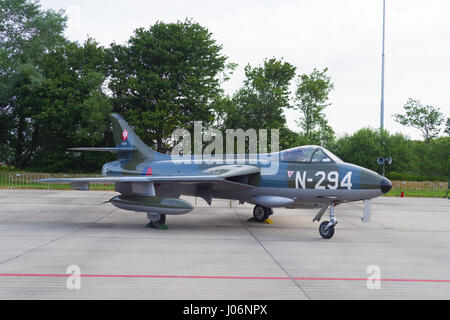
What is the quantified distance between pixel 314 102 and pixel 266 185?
111ft

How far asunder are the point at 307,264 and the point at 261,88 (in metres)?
33.2

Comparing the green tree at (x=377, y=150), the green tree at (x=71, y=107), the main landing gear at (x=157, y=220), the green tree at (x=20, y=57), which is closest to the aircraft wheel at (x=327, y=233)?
the main landing gear at (x=157, y=220)

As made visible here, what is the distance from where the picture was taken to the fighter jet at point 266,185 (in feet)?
32.3

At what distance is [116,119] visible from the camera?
47.0 feet

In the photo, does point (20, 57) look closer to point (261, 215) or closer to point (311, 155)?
point (261, 215)

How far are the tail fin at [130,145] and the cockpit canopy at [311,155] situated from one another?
508cm

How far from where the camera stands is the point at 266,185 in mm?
11031

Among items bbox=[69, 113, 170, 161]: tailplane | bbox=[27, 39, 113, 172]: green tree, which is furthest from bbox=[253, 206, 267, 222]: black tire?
bbox=[27, 39, 113, 172]: green tree

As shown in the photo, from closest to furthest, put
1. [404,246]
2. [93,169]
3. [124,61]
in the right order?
[404,246] → [124,61] → [93,169]

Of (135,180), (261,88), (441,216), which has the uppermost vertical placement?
(261,88)

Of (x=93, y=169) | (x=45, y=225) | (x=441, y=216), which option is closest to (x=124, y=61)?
(x=93, y=169)

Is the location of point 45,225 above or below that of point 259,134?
below

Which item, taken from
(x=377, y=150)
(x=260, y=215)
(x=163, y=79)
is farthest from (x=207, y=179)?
(x=377, y=150)
